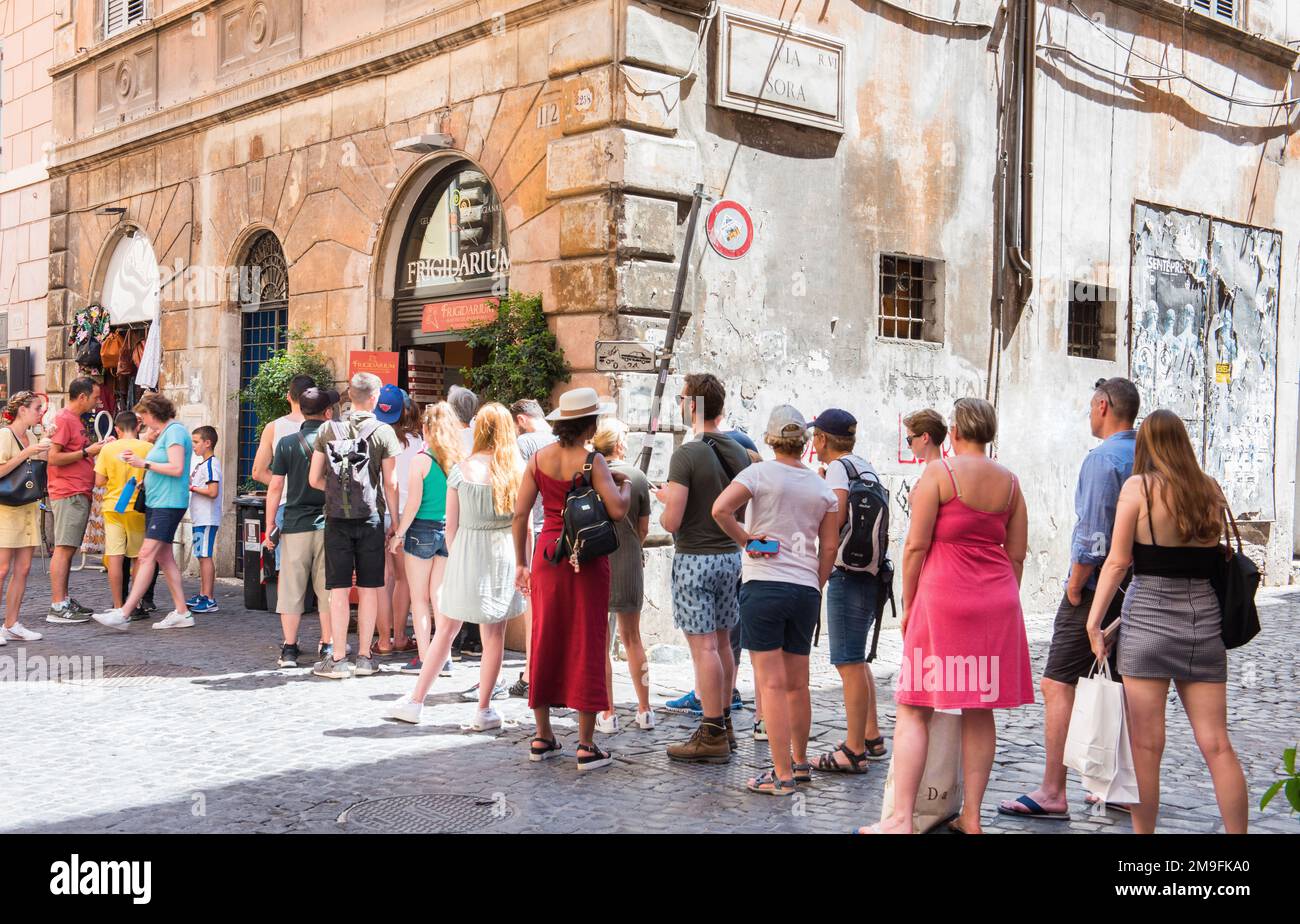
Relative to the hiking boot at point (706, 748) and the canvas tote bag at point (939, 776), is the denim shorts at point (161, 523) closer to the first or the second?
the hiking boot at point (706, 748)

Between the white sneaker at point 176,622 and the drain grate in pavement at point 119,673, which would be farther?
the white sneaker at point 176,622

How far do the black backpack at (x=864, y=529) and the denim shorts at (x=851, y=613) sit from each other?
0.21 feet

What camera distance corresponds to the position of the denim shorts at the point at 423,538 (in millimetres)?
9281

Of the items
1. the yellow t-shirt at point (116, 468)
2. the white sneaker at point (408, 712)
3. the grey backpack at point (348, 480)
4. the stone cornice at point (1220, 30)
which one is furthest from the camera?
the stone cornice at point (1220, 30)

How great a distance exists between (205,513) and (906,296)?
21.7 feet

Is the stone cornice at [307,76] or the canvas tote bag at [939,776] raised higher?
the stone cornice at [307,76]

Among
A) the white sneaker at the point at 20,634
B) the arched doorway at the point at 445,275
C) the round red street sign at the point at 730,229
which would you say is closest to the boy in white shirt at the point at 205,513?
the white sneaker at the point at 20,634

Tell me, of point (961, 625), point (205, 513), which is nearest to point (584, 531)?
point (961, 625)

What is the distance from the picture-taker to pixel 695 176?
10633 mm

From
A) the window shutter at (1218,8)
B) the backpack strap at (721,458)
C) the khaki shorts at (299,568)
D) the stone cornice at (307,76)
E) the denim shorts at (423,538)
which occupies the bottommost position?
the khaki shorts at (299,568)

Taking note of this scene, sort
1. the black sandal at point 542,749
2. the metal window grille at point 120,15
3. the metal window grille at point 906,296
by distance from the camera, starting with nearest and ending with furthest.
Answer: the black sandal at point 542,749
the metal window grille at point 906,296
the metal window grille at point 120,15

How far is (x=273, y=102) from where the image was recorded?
555 inches

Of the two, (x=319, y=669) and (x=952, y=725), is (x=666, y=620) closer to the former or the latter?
(x=319, y=669)

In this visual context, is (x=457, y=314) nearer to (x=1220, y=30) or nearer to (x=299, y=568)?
(x=299, y=568)
